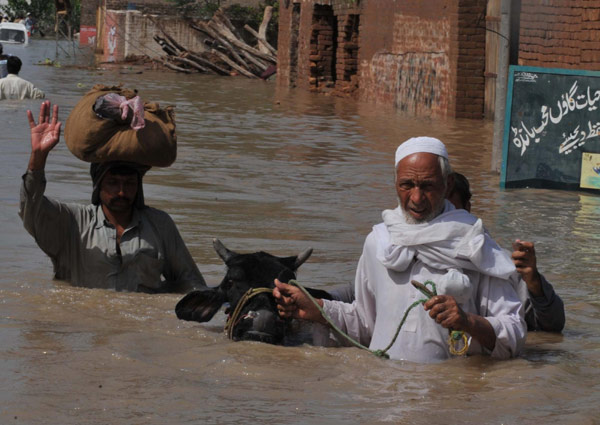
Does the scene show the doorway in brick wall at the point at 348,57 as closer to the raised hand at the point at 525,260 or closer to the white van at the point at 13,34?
the raised hand at the point at 525,260

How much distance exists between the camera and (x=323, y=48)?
1156 inches

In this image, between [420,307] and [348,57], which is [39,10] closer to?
[348,57]

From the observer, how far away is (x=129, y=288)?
20.5 feet

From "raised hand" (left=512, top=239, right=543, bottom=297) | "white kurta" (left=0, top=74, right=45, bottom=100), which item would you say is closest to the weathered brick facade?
"white kurta" (left=0, top=74, right=45, bottom=100)

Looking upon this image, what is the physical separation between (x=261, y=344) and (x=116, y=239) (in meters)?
1.35

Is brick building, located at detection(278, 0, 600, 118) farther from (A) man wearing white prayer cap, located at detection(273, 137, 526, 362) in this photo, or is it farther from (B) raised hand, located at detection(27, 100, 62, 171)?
(A) man wearing white prayer cap, located at detection(273, 137, 526, 362)

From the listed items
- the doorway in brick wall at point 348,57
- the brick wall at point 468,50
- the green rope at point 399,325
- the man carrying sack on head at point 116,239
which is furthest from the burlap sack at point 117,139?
the doorway in brick wall at point 348,57

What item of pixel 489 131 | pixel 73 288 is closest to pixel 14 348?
pixel 73 288

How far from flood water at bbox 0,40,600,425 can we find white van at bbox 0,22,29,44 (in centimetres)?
3740

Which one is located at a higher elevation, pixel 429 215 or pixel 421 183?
pixel 421 183

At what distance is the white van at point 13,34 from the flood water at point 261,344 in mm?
37399

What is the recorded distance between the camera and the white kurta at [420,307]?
184 inches

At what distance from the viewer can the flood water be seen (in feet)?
15.1

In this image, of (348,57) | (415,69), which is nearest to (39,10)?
(348,57)
